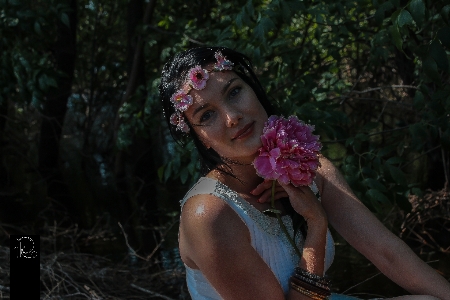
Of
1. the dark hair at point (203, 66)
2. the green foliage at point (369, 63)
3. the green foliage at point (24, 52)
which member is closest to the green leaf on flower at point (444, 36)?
the green foliage at point (369, 63)

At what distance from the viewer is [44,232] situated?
193 inches

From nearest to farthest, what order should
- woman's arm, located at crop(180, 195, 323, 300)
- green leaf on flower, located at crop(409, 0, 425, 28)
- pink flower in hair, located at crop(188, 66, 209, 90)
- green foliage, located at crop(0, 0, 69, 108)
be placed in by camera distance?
woman's arm, located at crop(180, 195, 323, 300) → pink flower in hair, located at crop(188, 66, 209, 90) → green leaf on flower, located at crop(409, 0, 425, 28) → green foliage, located at crop(0, 0, 69, 108)

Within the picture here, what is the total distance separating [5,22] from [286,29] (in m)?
1.66

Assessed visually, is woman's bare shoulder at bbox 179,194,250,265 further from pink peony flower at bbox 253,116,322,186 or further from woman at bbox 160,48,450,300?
pink peony flower at bbox 253,116,322,186

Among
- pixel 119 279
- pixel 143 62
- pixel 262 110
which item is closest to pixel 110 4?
pixel 143 62

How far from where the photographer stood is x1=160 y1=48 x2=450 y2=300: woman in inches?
60.1

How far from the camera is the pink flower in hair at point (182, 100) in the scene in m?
1.63

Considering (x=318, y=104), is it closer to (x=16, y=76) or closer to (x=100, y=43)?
(x=16, y=76)

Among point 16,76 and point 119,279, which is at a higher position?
point 16,76

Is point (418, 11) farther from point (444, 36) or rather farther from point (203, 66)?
point (203, 66)

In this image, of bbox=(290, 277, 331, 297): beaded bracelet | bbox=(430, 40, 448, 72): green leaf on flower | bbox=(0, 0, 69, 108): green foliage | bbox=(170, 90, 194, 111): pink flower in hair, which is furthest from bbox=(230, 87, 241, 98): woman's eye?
bbox=(0, 0, 69, 108): green foliage

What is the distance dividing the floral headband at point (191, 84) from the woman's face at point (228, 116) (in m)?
0.01

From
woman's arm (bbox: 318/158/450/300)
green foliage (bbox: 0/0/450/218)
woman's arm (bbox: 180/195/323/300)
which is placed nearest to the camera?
woman's arm (bbox: 180/195/323/300)

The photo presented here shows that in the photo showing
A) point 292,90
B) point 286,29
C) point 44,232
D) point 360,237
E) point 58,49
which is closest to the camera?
point 360,237
